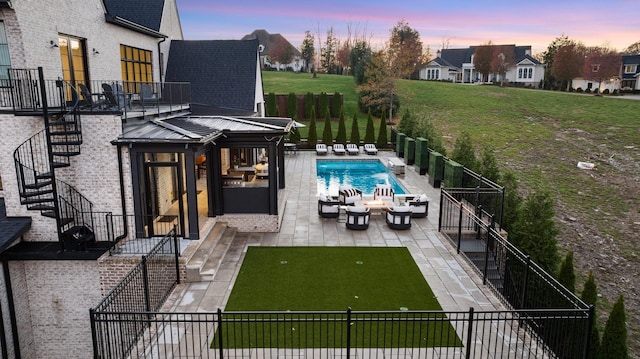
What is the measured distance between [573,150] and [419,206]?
23.7 meters

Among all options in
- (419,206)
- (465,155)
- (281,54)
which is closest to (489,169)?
(465,155)

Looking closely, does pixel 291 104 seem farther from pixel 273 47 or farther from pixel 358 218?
pixel 273 47

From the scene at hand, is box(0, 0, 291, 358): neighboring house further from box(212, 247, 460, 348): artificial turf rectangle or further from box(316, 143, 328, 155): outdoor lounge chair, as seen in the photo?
box(316, 143, 328, 155): outdoor lounge chair

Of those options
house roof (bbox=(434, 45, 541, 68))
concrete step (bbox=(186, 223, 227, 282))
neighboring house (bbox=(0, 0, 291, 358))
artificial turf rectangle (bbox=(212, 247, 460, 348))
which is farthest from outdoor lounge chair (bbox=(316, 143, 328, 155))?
house roof (bbox=(434, 45, 541, 68))

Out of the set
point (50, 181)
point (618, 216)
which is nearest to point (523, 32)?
point (618, 216)

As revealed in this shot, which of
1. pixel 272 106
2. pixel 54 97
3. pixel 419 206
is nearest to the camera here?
pixel 54 97

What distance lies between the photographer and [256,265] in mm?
11375

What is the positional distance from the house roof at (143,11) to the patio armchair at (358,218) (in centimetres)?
1355

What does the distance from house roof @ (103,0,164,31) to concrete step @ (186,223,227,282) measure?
39.5 feet

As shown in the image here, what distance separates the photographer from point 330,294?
32.0 feet

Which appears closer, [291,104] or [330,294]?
[330,294]

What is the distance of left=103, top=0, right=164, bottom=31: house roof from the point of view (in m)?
20.1

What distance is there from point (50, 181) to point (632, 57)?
273 ft

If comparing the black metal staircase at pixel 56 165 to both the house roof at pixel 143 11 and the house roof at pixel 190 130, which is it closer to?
the house roof at pixel 190 130
